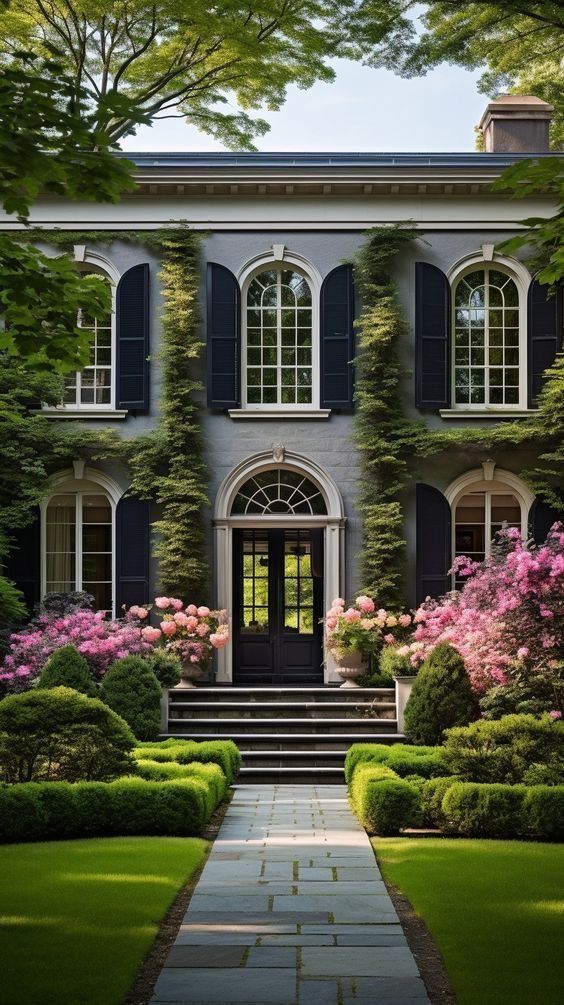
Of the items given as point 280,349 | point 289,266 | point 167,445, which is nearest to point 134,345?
point 167,445

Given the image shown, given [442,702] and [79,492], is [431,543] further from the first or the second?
[79,492]

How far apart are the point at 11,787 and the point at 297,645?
843 cm

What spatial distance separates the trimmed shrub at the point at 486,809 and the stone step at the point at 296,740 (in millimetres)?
5013

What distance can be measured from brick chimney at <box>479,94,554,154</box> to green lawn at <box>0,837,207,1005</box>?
13578 millimetres

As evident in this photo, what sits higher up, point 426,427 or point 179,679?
point 426,427

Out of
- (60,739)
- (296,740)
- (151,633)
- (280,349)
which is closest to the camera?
(60,739)

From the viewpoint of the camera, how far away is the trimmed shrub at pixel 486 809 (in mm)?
9984

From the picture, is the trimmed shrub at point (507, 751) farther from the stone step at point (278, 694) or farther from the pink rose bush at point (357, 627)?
the pink rose bush at point (357, 627)

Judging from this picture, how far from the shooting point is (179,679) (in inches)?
632

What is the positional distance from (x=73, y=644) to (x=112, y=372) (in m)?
4.94

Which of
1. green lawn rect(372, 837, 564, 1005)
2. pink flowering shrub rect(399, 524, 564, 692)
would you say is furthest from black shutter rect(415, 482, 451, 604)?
green lawn rect(372, 837, 564, 1005)

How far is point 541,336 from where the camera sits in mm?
18000

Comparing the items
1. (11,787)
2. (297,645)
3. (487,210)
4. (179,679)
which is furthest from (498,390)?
(11,787)

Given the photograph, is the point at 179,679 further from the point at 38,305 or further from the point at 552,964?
the point at 552,964
